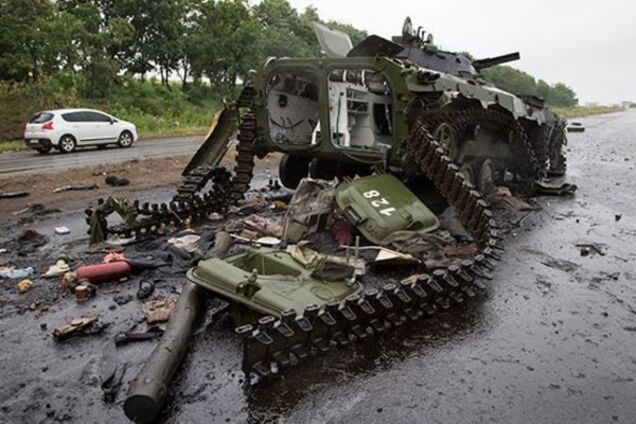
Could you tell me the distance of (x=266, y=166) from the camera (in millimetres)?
13898

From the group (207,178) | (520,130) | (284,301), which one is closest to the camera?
(284,301)

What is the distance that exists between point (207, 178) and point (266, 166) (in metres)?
6.07

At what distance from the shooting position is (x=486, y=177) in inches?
348

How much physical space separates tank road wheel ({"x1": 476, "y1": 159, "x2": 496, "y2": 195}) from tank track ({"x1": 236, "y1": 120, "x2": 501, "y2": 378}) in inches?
117

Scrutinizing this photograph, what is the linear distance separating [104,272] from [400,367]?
2.94 meters

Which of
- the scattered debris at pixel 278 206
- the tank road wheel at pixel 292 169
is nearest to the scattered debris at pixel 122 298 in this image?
the scattered debris at pixel 278 206

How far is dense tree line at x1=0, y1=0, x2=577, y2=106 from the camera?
23922 millimetres

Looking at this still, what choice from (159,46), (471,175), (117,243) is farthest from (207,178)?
(159,46)

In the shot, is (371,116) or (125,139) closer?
(371,116)

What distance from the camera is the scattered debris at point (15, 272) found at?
518 cm

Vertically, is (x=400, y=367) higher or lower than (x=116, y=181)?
higher

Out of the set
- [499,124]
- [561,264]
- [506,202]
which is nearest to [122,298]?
[561,264]

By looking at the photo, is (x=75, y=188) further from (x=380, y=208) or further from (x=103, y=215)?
(x=380, y=208)

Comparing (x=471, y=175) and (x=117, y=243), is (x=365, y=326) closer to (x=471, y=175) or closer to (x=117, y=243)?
(x=117, y=243)
